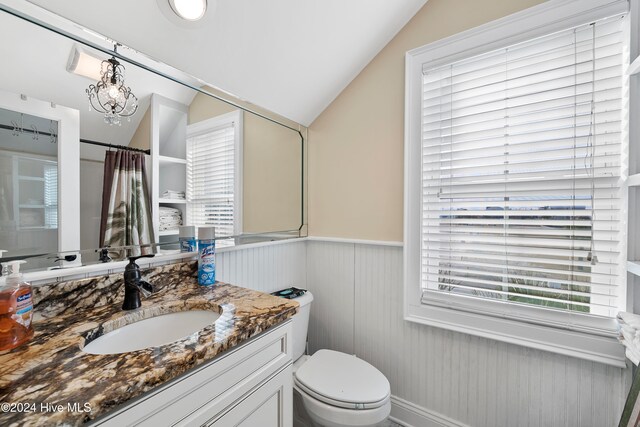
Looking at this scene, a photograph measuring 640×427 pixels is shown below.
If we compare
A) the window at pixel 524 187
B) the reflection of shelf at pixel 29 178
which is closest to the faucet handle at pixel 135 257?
the reflection of shelf at pixel 29 178

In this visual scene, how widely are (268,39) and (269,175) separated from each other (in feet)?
2.41

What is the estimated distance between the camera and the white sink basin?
0.77m

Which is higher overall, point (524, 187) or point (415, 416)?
point (524, 187)

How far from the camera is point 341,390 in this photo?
117 cm

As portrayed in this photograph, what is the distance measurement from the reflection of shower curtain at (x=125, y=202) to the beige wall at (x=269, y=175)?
0.48 metres

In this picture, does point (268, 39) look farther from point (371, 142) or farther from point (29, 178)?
point (29, 178)

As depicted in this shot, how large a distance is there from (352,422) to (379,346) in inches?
21.4

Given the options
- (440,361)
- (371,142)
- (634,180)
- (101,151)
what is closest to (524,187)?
(634,180)

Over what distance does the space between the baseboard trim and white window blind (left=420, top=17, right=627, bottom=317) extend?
2.03ft

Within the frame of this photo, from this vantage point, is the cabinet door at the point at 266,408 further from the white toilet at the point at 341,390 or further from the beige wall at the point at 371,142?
the beige wall at the point at 371,142

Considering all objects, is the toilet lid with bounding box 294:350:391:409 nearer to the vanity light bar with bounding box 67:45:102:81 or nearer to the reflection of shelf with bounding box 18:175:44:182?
the reflection of shelf with bounding box 18:175:44:182

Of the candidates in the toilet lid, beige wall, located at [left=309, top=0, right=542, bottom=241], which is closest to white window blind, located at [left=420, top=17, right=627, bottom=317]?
beige wall, located at [left=309, top=0, right=542, bottom=241]

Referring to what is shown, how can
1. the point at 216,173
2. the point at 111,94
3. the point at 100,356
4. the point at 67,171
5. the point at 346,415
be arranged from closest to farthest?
the point at 100,356 < the point at 67,171 < the point at 111,94 < the point at 346,415 < the point at 216,173

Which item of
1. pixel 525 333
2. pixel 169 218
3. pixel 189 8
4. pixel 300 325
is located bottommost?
pixel 300 325
